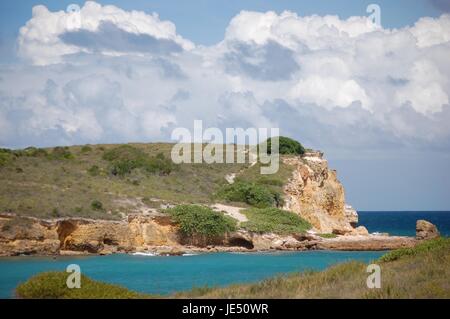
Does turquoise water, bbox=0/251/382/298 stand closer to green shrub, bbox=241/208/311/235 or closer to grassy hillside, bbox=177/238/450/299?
green shrub, bbox=241/208/311/235

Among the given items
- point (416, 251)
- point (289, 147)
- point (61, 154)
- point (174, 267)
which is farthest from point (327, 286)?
point (61, 154)

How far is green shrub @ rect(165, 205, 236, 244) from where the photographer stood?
51681 millimetres

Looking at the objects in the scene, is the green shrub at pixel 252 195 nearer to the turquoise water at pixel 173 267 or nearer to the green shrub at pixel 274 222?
the green shrub at pixel 274 222

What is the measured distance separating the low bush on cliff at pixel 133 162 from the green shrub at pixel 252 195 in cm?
873

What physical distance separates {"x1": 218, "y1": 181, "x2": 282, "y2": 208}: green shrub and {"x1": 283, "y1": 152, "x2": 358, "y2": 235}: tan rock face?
1.57m

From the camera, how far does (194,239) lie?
2083 inches

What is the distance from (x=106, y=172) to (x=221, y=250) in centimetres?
1969

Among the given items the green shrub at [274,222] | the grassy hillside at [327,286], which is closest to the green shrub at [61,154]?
the green shrub at [274,222]

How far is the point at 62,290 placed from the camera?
21375 mm

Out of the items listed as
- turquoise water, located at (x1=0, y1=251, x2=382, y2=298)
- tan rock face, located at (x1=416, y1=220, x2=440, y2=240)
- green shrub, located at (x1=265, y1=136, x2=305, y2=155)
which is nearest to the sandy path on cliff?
turquoise water, located at (x1=0, y1=251, x2=382, y2=298)

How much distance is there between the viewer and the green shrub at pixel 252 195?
62.7 metres

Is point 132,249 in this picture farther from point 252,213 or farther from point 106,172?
point 106,172

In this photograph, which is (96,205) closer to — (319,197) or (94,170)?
(94,170)
